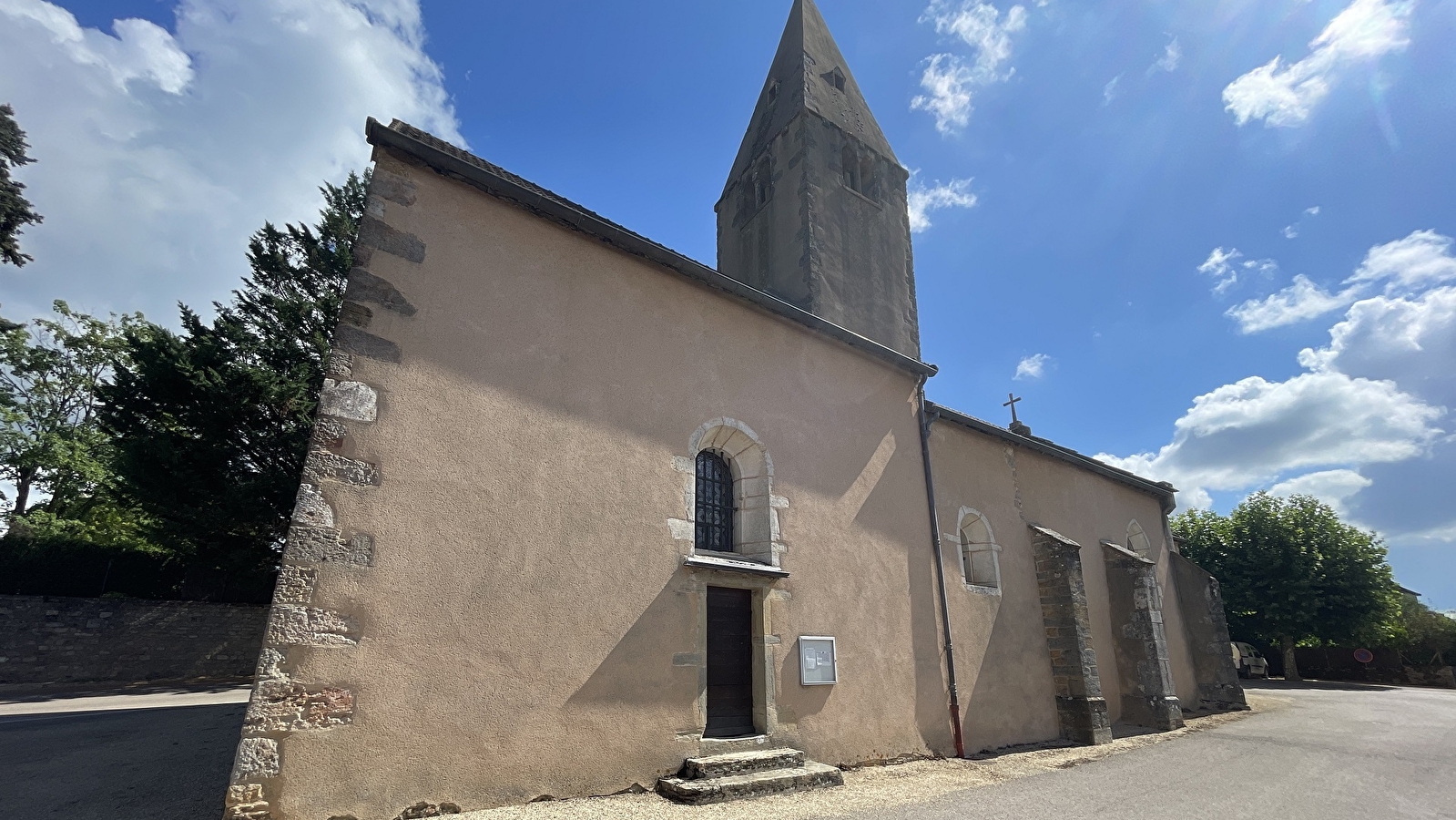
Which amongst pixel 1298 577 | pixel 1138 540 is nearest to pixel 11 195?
pixel 1138 540

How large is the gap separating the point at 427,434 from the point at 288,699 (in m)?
2.01

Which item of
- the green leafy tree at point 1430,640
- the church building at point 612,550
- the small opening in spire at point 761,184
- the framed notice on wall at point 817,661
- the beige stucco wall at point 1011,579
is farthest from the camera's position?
the green leafy tree at point 1430,640

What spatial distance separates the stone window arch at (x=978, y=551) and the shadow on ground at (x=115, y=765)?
9075 mm

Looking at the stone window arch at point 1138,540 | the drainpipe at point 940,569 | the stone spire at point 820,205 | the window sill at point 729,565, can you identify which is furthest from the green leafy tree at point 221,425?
the stone window arch at point 1138,540

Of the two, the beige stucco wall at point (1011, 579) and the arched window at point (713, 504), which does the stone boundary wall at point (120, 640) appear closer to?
the arched window at point (713, 504)

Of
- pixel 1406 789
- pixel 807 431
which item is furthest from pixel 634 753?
pixel 1406 789

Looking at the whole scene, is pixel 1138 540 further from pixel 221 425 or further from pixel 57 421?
pixel 57 421

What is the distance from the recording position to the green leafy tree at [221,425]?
511 inches

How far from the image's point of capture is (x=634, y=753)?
221 inches

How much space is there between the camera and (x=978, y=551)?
33.2 feet

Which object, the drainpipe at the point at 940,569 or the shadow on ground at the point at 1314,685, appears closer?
the drainpipe at the point at 940,569

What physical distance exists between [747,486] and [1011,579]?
5.22 metres

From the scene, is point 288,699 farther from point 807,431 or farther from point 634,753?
point 807,431

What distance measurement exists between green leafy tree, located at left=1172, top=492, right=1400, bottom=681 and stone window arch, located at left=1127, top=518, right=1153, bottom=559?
37.3 feet
